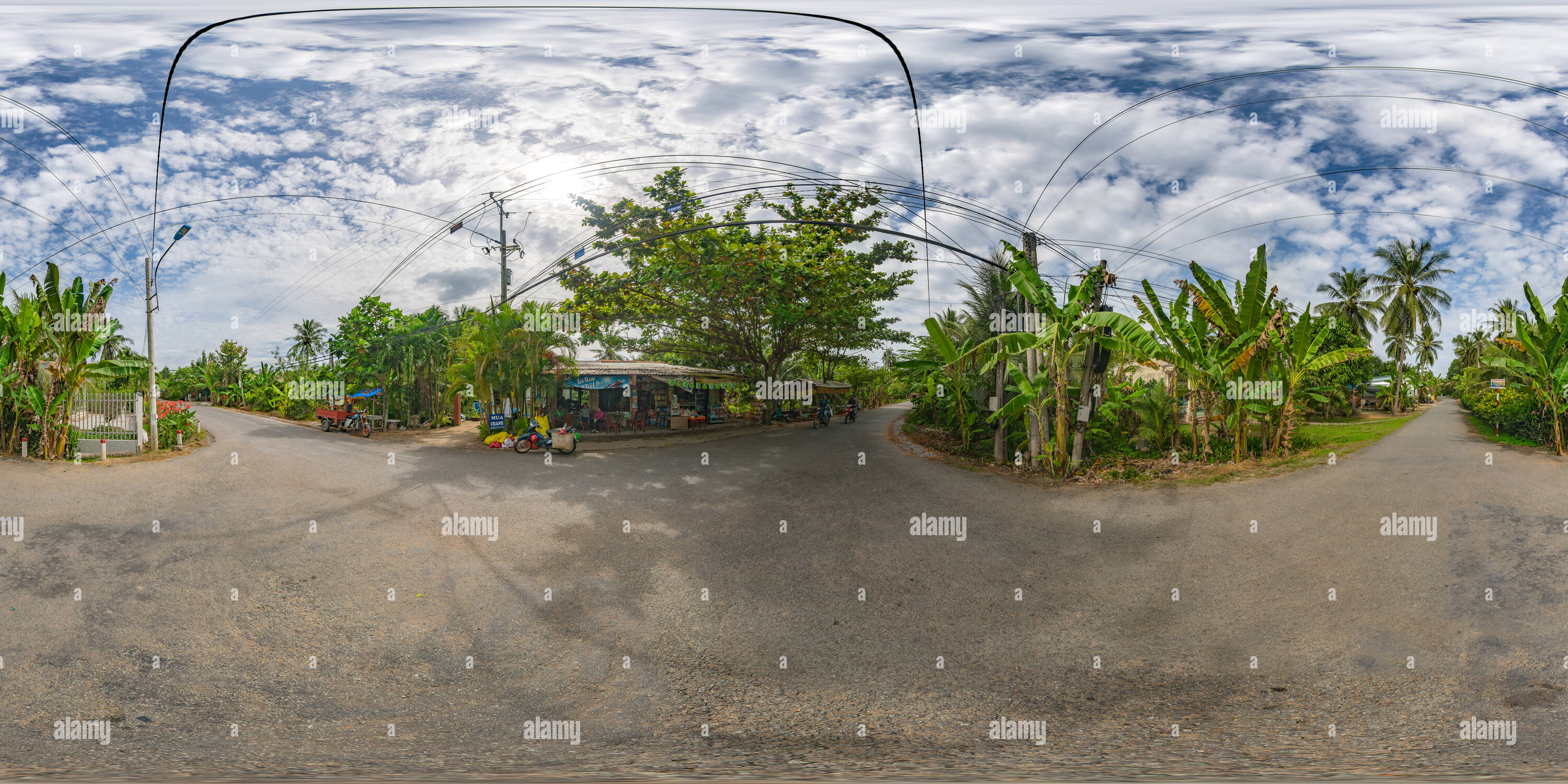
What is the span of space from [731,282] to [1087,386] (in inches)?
197

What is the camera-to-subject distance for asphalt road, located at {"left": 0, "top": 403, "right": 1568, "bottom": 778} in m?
3.10

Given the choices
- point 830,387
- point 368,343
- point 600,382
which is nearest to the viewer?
point 368,343

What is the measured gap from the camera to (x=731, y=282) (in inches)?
354

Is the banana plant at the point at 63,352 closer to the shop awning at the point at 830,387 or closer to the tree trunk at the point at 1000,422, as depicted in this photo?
the tree trunk at the point at 1000,422

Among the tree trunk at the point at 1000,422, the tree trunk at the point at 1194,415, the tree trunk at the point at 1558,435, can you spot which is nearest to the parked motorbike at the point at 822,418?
the tree trunk at the point at 1000,422

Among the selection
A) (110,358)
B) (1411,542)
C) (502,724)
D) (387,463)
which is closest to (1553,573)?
(1411,542)

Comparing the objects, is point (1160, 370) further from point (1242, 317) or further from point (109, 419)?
point (109, 419)

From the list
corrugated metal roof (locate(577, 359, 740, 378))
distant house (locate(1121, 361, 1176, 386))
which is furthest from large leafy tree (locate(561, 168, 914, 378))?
distant house (locate(1121, 361, 1176, 386))

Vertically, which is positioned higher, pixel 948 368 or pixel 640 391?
pixel 948 368

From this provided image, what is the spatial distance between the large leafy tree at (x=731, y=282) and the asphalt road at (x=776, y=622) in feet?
8.94

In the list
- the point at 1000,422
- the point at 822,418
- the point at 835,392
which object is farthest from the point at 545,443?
the point at 835,392

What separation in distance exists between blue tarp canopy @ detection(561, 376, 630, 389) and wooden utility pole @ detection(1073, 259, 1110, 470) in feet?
26.4

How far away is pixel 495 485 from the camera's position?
600cm

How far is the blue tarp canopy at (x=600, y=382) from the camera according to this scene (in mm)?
11547
